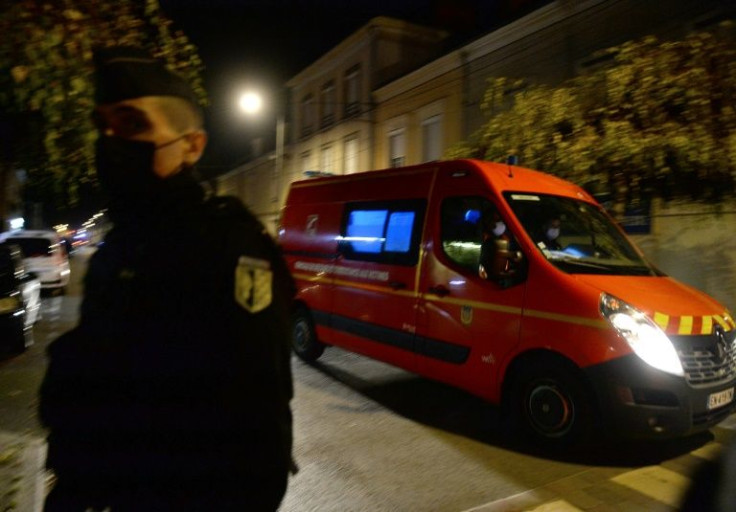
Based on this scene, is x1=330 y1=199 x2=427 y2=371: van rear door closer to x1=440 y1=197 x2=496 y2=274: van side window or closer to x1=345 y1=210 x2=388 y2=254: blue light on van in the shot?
x1=345 y1=210 x2=388 y2=254: blue light on van

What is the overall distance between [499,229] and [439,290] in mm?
828

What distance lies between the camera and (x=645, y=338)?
13.4 feet

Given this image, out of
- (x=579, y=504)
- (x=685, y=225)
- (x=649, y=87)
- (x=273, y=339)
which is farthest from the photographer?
(x=685, y=225)

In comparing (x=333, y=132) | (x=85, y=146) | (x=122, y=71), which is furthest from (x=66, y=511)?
(x=333, y=132)

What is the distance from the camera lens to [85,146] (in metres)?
4.47

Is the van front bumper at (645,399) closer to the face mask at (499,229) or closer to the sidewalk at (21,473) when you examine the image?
the face mask at (499,229)

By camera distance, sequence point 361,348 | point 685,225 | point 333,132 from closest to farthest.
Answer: point 361,348
point 685,225
point 333,132

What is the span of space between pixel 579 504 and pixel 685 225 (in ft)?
24.9

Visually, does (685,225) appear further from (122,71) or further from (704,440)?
(122,71)

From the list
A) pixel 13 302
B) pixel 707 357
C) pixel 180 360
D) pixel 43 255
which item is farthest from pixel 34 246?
pixel 180 360

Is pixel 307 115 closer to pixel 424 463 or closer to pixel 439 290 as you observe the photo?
pixel 439 290

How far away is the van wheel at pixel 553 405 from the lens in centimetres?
430

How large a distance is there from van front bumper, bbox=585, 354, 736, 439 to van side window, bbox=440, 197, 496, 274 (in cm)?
148

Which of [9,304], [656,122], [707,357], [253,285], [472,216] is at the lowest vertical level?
[9,304]
